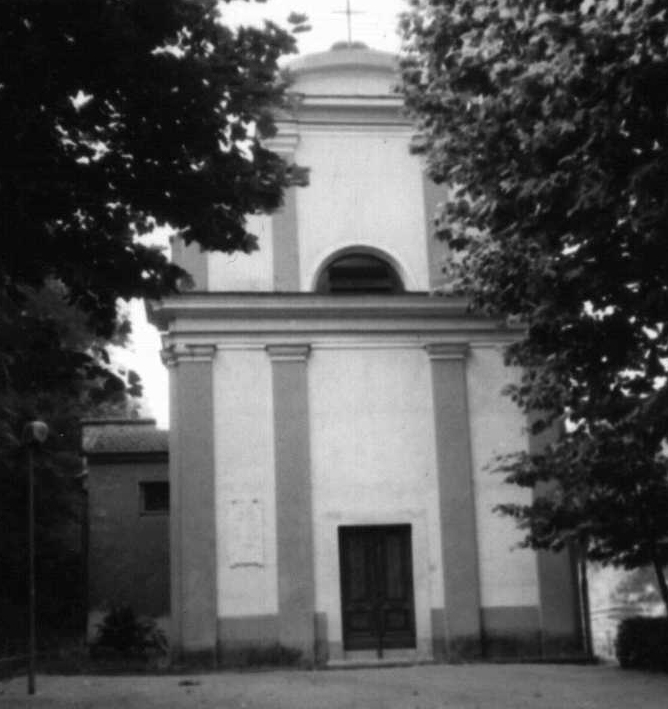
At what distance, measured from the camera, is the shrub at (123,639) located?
20.0 meters

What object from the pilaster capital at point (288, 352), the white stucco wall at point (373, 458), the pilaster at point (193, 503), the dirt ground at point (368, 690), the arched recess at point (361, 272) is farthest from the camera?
the arched recess at point (361, 272)

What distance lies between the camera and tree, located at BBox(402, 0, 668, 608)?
36.4 feet

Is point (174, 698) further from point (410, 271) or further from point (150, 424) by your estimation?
point (150, 424)

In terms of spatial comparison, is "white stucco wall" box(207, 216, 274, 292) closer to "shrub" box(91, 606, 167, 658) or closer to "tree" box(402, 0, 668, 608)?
"tree" box(402, 0, 668, 608)

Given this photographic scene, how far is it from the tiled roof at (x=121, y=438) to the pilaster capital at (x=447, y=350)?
7.95 metres

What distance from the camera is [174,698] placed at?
12797 millimetres

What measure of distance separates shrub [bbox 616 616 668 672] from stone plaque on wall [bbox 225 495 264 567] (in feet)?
19.0

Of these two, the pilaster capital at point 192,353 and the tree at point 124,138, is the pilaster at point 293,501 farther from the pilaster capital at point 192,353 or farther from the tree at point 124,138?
the tree at point 124,138

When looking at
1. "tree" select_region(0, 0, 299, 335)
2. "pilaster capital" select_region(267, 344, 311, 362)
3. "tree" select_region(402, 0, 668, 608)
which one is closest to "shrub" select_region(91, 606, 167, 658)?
"pilaster capital" select_region(267, 344, 311, 362)

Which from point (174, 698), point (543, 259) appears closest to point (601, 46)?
point (543, 259)

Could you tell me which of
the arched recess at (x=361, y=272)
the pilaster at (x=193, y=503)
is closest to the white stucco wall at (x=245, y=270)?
the arched recess at (x=361, y=272)

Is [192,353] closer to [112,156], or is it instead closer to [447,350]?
[447,350]

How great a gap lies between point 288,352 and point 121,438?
315 inches

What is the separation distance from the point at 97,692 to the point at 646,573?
1107 inches
